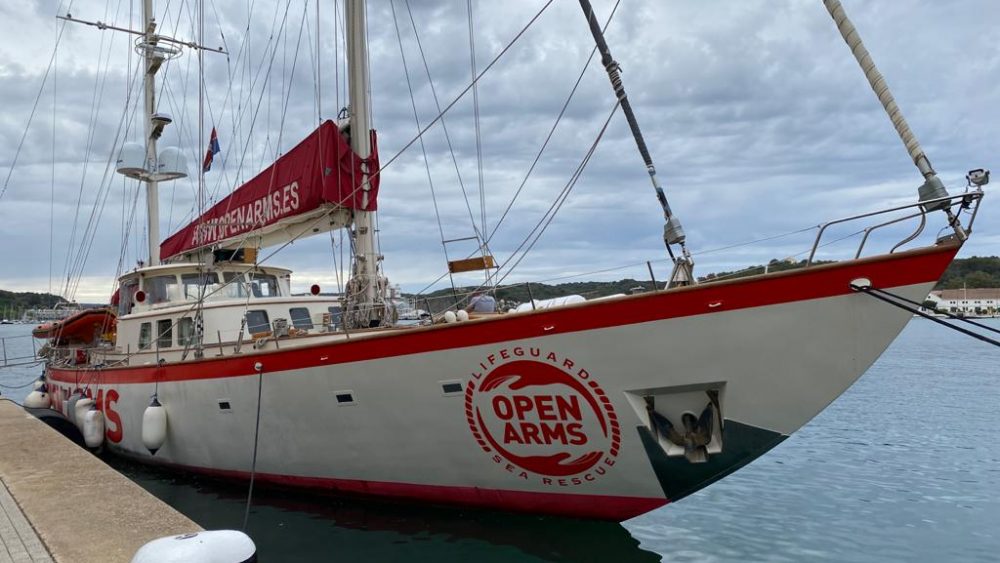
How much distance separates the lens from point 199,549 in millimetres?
3211

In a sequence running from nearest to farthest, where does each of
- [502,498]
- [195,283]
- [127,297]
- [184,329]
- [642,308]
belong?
[642,308] < [502,498] < [184,329] < [195,283] < [127,297]

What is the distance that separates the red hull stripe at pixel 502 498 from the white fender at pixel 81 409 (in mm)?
6369

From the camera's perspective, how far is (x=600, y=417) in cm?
580

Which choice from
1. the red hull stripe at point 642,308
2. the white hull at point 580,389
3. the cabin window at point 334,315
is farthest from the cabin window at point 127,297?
the red hull stripe at point 642,308

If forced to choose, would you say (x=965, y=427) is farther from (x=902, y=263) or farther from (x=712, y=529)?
(x=902, y=263)

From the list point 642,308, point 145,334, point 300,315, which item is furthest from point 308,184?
point 642,308

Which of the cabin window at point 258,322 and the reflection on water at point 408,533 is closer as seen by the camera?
the reflection on water at point 408,533

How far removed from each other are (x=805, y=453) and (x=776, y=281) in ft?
27.5

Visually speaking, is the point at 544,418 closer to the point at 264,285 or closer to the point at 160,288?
the point at 264,285

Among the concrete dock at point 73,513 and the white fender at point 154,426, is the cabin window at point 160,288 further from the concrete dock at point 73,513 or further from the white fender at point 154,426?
the concrete dock at point 73,513

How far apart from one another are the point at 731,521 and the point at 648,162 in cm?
479

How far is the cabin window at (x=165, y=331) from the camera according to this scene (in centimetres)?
1015

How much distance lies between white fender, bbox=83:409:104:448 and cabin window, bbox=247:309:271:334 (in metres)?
4.05

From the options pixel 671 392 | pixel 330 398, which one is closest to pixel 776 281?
pixel 671 392
